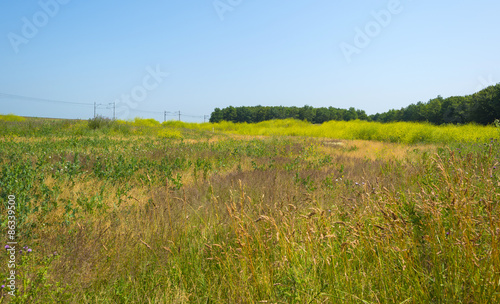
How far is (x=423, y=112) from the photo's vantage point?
48.4 metres

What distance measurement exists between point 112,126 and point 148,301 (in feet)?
69.8

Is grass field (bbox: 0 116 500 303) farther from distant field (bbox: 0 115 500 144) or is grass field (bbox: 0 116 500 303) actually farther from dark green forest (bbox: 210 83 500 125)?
dark green forest (bbox: 210 83 500 125)

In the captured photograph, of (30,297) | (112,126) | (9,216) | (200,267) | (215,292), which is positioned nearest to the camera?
(30,297)

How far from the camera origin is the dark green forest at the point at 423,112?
27.6m

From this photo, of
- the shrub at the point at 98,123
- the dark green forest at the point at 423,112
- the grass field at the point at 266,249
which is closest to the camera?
the grass field at the point at 266,249

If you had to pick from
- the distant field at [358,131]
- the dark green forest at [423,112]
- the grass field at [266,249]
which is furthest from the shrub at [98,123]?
the dark green forest at [423,112]

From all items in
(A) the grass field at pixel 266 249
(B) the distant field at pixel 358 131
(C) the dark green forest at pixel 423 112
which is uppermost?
(C) the dark green forest at pixel 423 112

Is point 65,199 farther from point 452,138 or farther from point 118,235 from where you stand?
point 452,138

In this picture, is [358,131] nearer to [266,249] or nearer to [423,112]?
[266,249]

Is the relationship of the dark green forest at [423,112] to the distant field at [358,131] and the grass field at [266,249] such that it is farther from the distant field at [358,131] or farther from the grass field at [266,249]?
the grass field at [266,249]

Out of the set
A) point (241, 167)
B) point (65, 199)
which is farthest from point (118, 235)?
point (241, 167)

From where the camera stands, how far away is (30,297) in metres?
1.91

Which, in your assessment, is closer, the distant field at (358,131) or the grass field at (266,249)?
the grass field at (266,249)

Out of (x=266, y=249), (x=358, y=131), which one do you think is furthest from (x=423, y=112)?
(x=266, y=249)
